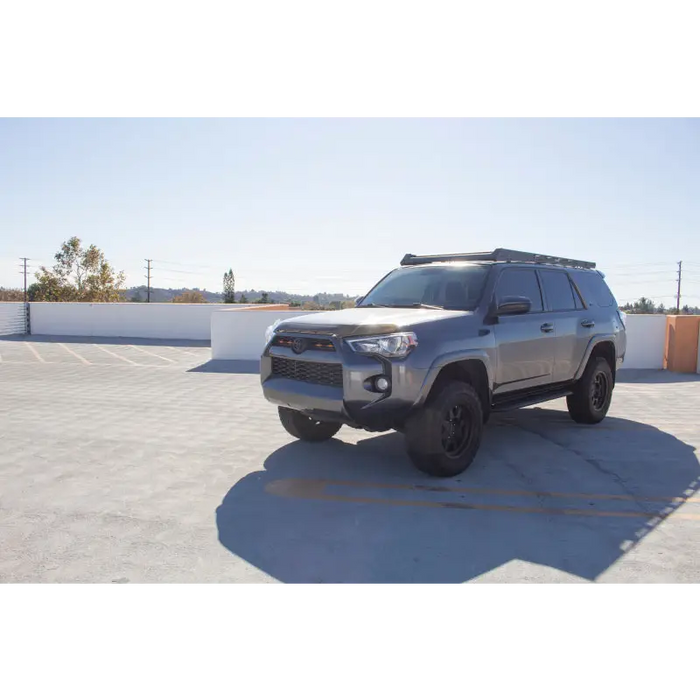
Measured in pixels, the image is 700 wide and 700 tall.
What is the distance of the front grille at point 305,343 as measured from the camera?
504 cm

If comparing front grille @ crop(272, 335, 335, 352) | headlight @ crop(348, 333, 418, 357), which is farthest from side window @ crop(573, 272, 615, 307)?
front grille @ crop(272, 335, 335, 352)

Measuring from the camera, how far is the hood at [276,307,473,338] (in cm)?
485

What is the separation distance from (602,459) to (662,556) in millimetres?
2334

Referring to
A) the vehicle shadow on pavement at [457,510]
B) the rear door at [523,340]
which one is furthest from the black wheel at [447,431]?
the rear door at [523,340]

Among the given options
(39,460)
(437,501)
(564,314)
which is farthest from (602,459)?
(39,460)

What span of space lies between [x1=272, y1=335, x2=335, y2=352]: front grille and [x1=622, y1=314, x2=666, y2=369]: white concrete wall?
9718 millimetres

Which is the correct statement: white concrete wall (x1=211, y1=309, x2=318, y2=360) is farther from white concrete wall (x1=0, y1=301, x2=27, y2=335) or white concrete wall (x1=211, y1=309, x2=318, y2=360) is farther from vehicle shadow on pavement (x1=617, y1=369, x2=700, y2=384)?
white concrete wall (x1=0, y1=301, x2=27, y2=335)

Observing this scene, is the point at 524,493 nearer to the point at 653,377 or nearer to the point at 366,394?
the point at 366,394

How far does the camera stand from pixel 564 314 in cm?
668

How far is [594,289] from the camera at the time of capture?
7539 millimetres

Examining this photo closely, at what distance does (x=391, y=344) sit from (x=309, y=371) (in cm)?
85

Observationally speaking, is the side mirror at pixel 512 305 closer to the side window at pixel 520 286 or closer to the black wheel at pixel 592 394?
the side window at pixel 520 286
